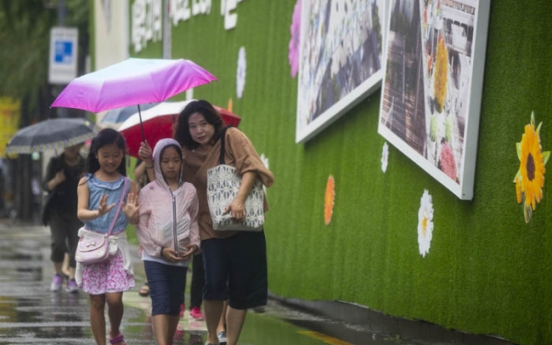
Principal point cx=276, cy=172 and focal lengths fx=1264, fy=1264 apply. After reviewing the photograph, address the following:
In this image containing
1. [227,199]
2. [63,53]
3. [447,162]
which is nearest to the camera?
[227,199]

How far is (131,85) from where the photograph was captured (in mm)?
8461

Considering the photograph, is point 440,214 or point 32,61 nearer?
point 440,214

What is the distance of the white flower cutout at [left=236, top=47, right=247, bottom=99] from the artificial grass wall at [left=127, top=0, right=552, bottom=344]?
14 centimetres

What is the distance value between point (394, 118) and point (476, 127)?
5.16 ft

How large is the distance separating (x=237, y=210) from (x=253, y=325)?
3173 millimetres

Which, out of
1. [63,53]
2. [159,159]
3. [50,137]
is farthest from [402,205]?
[63,53]

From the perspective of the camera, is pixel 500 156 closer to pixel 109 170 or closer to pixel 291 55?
pixel 109 170

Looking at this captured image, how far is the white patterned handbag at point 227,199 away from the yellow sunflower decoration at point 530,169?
1.71 meters

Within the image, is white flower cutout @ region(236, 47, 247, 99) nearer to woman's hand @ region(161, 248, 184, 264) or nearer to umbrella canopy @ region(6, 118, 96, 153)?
umbrella canopy @ region(6, 118, 96, 153)

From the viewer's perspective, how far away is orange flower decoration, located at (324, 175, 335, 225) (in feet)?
38.4

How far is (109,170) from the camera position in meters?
8.48

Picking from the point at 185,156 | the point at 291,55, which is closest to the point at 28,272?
the point at 291,55

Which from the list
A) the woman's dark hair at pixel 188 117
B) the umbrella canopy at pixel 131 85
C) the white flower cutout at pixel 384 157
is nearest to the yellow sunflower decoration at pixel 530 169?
the woman's dark hair at pixel 188 117

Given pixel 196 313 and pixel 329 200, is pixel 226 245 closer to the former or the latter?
pixel 196 313
